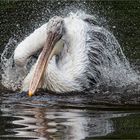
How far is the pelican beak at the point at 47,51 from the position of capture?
8.65 metres

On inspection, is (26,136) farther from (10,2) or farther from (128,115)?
(10,2)

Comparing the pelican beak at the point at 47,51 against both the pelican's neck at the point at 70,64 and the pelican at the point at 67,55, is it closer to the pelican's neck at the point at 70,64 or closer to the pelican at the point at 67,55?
the pelican at the point at 67,55

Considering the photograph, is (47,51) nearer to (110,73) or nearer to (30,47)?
(30,47)

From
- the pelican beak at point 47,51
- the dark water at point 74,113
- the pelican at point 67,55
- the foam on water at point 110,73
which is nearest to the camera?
the dark water at point 74,113

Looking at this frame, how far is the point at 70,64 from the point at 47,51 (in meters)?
0.37

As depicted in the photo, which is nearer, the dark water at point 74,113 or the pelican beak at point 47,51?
the dark water at point 74,113

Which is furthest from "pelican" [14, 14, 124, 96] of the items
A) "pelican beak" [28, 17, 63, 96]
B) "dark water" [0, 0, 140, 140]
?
"dark water" [0, 0, 140, 140]

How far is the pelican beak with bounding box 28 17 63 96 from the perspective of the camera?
8.65 metres

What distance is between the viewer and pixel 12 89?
914cm

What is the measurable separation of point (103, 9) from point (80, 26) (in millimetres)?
5240

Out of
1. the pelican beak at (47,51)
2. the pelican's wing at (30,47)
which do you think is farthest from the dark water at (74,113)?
the pelican's wing at (30,47)

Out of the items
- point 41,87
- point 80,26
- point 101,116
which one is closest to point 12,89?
point 41,87

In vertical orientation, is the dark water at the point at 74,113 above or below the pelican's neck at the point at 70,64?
below

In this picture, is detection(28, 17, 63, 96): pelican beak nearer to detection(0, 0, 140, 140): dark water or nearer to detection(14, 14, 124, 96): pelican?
detection(14, 14, 124, 96): pelican
